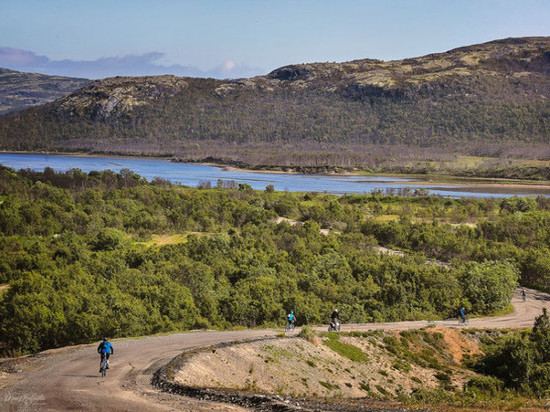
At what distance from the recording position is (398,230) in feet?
281

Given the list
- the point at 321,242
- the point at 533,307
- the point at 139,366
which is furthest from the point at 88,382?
the point at 321,242

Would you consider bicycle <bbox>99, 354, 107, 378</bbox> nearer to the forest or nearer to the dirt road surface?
the dirt road surface

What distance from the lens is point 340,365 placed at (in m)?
31.2

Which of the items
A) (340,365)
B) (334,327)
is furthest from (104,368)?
(334,327)

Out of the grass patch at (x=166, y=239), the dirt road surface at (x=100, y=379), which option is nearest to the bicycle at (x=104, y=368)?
the dirt road surface at (x=100, y=379)

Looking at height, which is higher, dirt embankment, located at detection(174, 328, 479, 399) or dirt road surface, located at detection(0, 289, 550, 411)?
dirt road surface, located at detection(0, 289, 550, 411)

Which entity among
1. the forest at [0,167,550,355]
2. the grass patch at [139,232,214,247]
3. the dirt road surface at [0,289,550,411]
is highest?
the dirt road surface at [0,289,550,411]

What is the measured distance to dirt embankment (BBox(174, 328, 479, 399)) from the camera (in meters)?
25.5

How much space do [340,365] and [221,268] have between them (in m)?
25.7

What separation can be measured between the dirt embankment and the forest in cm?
797

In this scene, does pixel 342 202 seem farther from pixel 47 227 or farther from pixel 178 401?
pixel 178 401

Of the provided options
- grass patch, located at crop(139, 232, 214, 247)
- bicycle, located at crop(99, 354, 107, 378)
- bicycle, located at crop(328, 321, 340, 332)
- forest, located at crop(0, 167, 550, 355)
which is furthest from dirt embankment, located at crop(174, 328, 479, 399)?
grass patch, located at crop(139, 232, 214, 247)

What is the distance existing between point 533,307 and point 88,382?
45232 millimetres

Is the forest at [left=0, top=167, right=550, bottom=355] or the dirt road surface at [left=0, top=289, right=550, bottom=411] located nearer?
the dirt road surface at [left=0, top=289, right=550, bottom=411]
